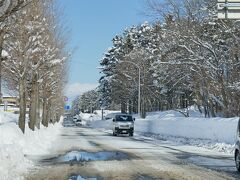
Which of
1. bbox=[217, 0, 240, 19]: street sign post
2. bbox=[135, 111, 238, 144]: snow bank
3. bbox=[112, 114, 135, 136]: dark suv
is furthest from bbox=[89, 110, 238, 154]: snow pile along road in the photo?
bbox=[217, 0, 240, 19]: street sign post

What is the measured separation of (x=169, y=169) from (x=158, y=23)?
2437 cm

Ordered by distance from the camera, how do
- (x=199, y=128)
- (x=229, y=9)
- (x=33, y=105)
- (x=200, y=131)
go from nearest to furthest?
(x=229, y=9)
(x=200, y=131)
(x=199, y=128)
(x=33, y=105)

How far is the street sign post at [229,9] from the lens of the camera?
1434 centimetres

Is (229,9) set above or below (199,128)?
above

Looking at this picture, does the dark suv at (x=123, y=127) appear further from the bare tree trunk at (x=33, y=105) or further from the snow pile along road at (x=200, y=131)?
the bare tree trunk at (x=33, y=105)

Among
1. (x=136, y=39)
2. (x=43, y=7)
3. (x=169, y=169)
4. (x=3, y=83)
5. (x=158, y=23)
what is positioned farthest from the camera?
(x=136, y=39)

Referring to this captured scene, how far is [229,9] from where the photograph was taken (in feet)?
47.1

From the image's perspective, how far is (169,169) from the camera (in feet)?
46.7

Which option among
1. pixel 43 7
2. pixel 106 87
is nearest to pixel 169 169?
pixel 43 7

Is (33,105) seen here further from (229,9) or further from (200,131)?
(229,9)

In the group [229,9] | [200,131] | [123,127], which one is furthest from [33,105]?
[229,9]

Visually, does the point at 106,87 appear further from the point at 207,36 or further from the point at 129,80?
the point at 207,36

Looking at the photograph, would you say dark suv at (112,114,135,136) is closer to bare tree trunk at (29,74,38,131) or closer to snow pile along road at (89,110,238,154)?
snow pile along road at (89,110,238,154)

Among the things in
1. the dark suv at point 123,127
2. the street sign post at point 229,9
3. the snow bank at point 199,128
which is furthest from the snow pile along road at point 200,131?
the street sign post at point 229,9
